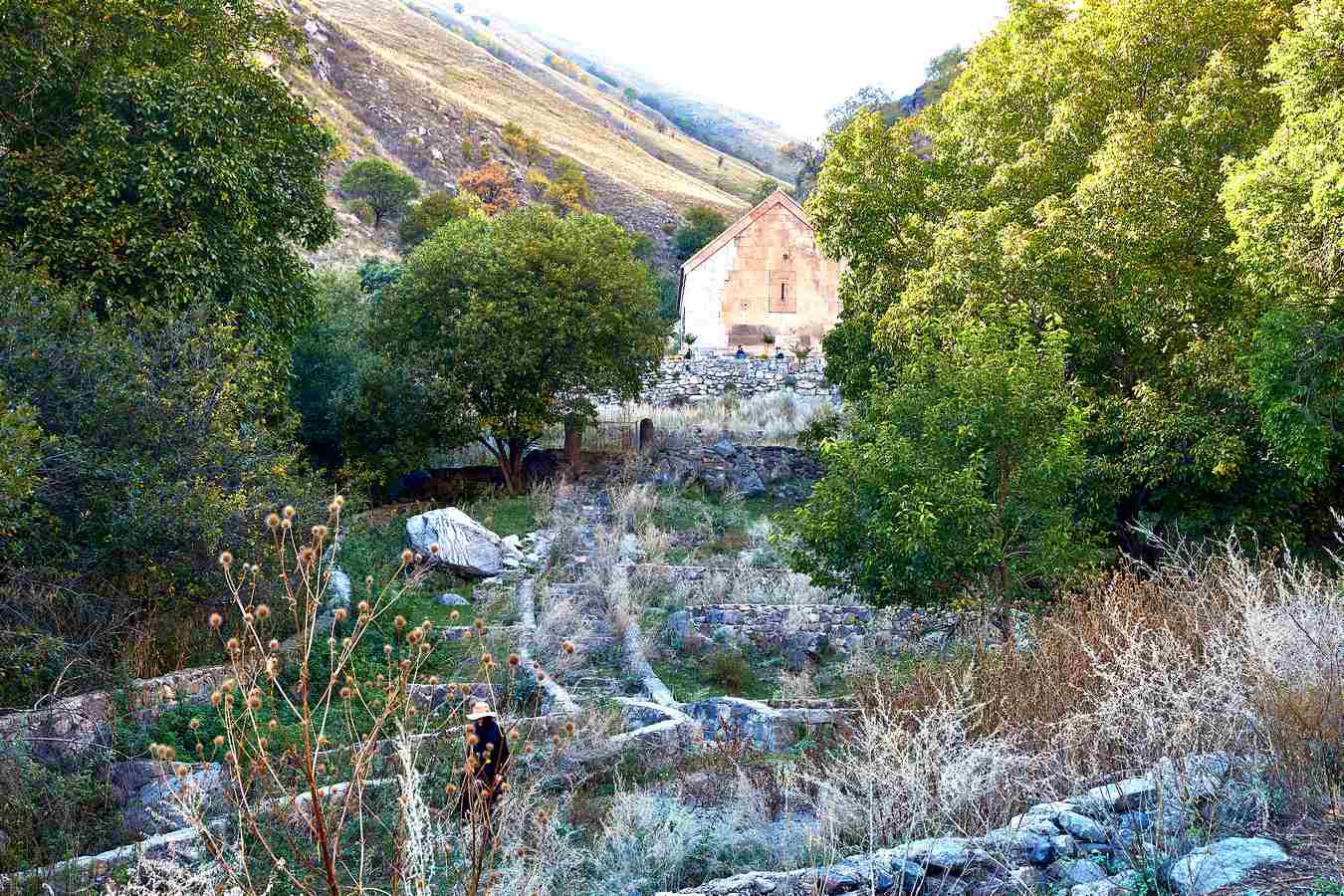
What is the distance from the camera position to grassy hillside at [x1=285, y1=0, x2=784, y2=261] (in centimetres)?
6450

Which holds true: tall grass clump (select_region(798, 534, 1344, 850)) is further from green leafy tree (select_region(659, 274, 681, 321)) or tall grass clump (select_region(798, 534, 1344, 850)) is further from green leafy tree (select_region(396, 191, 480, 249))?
green leafy tree (select_region(659, 274, 681, 321))

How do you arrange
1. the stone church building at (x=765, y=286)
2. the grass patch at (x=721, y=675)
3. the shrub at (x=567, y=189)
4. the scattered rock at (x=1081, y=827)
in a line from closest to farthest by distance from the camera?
the scattered rock at (x=1081, y=827), the grass patch at (x=721, y=675), the stone church building at (x=765, y=286), the shrub at (x=567, y=189)

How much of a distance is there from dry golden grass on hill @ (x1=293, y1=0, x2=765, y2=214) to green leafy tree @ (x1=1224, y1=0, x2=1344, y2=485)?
56.0m

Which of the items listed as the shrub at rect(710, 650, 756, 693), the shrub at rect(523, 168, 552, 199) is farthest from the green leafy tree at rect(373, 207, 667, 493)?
the shrub at rect(523, 168, 552, 199)

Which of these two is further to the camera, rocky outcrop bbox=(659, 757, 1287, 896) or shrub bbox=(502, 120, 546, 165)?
shrub bbox=(502, 120, 546, 165)

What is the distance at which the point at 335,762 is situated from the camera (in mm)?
6879

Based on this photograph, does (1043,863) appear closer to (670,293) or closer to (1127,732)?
A: (1127,732)

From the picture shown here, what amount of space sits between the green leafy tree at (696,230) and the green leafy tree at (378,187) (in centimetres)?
1799

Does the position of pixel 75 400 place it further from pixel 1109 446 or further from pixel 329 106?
pixel 329 106

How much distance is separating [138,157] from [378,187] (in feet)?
137

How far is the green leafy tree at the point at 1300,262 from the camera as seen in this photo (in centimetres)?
1076

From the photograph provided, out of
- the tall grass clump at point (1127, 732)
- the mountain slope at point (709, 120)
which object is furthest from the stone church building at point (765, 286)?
the mountain slope at point (709, 120)

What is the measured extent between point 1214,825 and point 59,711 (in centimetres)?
808

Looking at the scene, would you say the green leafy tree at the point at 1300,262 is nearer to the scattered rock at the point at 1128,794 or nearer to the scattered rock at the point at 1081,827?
the scattered rock at the point at 1128,794
